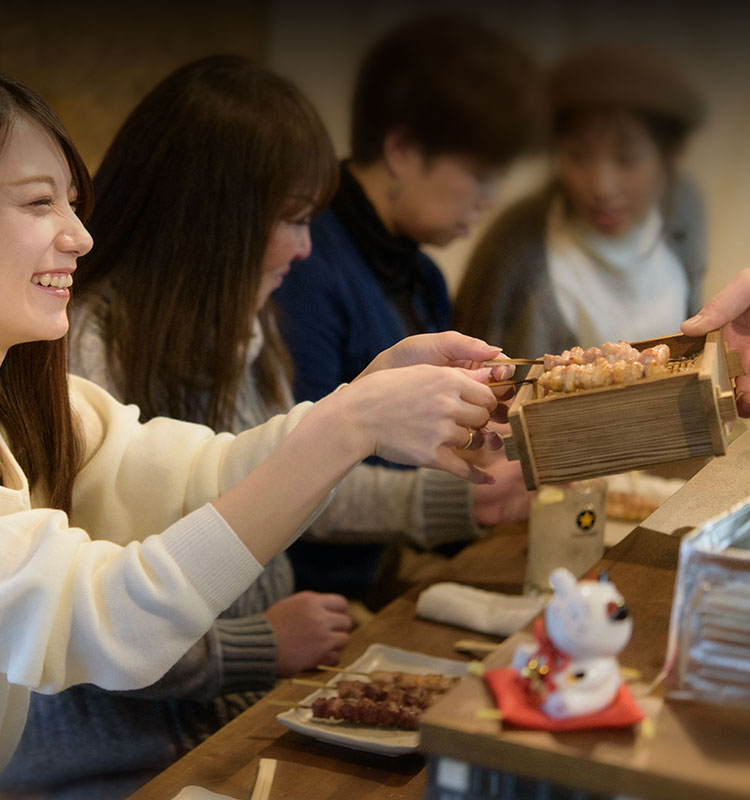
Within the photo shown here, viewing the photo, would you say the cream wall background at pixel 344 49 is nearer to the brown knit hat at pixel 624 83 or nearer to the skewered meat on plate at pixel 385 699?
the brown knit hat at pixel 624 83

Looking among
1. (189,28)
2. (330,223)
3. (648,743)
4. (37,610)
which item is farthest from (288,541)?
(189,28)

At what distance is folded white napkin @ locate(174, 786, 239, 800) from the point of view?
128 centimetres

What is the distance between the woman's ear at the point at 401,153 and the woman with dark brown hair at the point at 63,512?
55.9 inches

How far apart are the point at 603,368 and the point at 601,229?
244 cm

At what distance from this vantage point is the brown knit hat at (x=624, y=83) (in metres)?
3.41

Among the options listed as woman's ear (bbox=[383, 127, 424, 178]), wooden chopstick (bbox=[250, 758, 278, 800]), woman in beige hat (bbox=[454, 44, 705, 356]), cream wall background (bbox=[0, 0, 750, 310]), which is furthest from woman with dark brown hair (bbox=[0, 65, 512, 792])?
woman in beige hat (bbox=[454, 44, 705, 356])

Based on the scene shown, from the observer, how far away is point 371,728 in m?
1.50

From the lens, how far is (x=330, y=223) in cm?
272

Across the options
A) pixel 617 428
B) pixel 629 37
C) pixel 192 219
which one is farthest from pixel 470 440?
pixel 629 37

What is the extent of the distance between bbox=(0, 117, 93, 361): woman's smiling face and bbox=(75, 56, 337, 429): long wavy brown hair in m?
0.57

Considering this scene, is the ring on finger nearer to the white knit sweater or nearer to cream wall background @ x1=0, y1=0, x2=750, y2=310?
the white knit sweater

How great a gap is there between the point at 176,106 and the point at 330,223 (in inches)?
28.2

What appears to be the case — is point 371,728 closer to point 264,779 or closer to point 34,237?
point 264,779

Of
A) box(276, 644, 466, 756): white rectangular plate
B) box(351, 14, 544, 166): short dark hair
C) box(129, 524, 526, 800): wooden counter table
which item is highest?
box(351, 14, 544, 166): short dark hair
